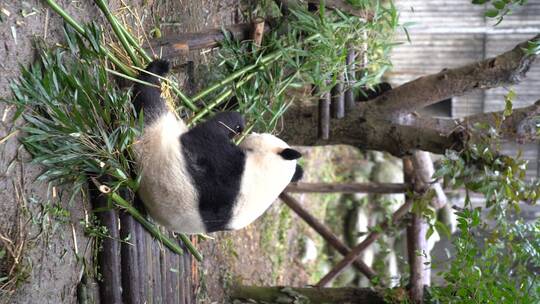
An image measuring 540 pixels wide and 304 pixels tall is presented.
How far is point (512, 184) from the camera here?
338 cm

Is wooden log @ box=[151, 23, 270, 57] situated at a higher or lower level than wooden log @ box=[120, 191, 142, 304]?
higher

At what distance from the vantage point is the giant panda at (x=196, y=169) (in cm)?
278

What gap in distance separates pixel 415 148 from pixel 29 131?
2459 millimetres

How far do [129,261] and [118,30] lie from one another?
3.83ft

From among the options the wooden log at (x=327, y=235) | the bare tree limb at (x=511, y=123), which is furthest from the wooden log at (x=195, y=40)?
the wooden log at (x=327, y=235)

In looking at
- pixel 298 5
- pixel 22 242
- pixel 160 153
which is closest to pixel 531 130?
pixel 298 5

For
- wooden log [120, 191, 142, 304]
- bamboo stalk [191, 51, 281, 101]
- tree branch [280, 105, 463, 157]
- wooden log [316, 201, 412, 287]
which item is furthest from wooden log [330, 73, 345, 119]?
wooden log [120, 191, 142, 304]

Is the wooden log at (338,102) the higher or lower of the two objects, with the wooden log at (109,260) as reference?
higher

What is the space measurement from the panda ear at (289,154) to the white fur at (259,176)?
38 mm

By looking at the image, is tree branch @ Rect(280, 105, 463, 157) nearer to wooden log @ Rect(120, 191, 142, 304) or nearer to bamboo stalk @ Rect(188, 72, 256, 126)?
bamboo stalk @ Rect(188, 72, 256, 126)

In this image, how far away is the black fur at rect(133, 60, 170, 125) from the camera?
284cm

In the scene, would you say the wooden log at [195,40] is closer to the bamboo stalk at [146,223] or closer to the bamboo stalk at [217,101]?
the bamboo stalk at [217,101]

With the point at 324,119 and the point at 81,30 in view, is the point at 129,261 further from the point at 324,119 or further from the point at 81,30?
the point at 324,119

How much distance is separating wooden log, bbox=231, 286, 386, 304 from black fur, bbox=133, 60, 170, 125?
2.25 meters
